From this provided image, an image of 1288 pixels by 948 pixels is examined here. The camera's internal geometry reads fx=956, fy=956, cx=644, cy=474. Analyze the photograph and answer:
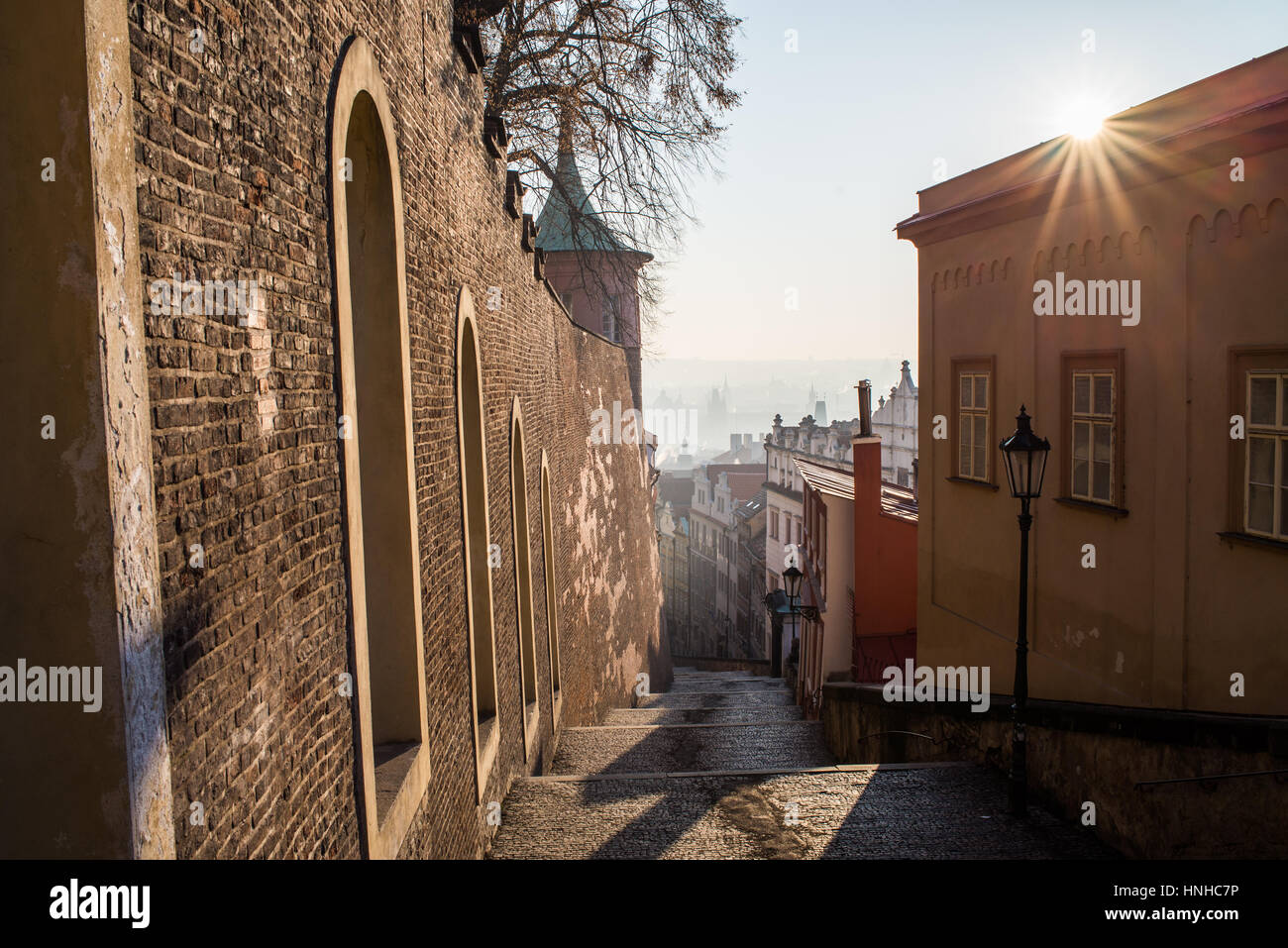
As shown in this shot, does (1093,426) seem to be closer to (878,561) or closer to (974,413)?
(974,413)

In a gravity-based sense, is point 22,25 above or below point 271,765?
above

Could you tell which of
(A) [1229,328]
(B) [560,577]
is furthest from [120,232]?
(B) [560,577]

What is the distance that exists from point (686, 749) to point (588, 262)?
34.6ft

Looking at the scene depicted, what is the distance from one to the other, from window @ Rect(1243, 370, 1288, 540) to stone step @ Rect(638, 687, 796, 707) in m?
13.5

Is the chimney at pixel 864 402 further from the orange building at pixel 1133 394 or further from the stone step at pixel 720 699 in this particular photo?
the orange building at pixel 1133 394

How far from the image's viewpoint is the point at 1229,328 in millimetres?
6883

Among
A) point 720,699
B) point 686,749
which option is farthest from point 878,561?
point 720,699

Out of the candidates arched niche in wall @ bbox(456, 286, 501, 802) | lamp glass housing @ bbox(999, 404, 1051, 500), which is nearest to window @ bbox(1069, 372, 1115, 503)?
lamp glass housing @ bbox(999, 404, 1051, 500)

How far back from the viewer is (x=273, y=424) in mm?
2957

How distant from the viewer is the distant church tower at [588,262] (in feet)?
56.6

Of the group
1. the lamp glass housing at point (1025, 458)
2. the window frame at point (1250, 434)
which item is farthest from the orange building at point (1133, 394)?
the lamp glass housing at point (1025, 458)

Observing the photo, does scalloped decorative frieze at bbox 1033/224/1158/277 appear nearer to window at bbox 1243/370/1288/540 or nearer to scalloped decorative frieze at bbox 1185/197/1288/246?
scalloped decorative frieze at bbox 1185/197/1288/246
